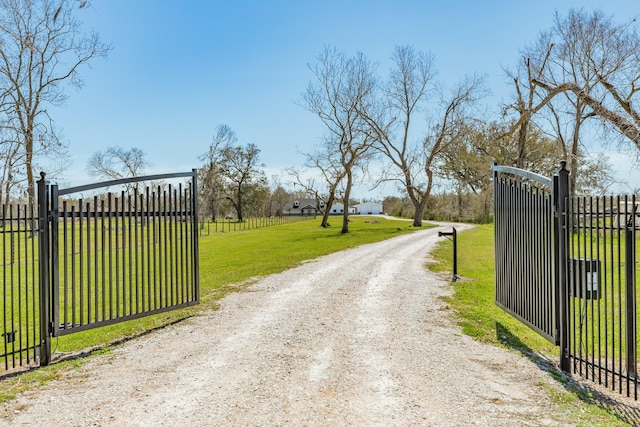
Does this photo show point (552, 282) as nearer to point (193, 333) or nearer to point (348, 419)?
point (348, 419)

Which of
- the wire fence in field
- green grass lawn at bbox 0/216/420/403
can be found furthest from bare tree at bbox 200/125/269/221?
green grass lawn at bbox 0/216/420/403

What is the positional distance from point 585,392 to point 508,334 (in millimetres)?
1914

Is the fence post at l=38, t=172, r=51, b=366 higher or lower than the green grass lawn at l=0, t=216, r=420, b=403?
higher

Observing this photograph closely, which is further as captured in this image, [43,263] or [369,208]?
[369,208]

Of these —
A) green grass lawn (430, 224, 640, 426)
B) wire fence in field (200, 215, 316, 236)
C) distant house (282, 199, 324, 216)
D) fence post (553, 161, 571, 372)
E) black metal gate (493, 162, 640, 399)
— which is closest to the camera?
green grass lawn (430, 224, 640, 426)

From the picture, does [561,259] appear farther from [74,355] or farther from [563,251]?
[74,355]

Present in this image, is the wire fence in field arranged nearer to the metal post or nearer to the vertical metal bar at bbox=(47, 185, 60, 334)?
the vertical metal bar at bbox=(47, 185, 60, 334)

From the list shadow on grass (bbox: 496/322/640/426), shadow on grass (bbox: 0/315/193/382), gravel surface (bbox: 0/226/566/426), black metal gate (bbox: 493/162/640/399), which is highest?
black metal gate (bbox: 493/162/640/399)

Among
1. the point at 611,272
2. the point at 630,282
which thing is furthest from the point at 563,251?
the point at 630,282

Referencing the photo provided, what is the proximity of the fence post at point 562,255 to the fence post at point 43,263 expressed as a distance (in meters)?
5.77

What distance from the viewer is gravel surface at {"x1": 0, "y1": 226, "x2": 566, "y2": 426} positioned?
135 inches

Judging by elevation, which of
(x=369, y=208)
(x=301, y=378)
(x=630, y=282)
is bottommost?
(x=301, y=378)

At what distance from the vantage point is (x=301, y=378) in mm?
4188

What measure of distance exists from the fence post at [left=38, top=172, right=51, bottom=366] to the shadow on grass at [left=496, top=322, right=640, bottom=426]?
Answer: 5689mm
